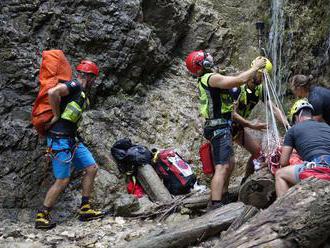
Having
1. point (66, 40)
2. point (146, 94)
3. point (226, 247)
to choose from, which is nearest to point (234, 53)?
point (146, 94)

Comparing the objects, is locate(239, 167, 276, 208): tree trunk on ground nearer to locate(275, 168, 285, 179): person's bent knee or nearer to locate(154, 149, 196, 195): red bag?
locate(275, 168, 285, 179): person's bent knee

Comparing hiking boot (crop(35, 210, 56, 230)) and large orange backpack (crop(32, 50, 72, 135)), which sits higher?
large orange backpack (crop(32, 50, 72, 135))

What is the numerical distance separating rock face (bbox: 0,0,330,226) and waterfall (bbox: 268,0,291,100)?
0.74 ft

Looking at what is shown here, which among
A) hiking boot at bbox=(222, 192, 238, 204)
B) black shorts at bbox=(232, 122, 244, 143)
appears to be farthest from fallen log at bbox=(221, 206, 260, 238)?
black shorts at bbox=(232, 122, 244, 143)

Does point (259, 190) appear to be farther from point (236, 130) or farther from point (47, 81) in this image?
point (47, 81)

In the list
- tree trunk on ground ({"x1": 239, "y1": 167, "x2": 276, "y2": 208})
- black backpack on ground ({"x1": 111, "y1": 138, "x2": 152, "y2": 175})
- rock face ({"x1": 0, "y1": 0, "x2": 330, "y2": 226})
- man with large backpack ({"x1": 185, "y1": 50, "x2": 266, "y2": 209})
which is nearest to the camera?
tree trunk on ground ({"x1": 239, "y1": 167, "x2": 276, "y2": 208})

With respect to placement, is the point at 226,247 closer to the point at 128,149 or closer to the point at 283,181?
Answer: the point at 283,181

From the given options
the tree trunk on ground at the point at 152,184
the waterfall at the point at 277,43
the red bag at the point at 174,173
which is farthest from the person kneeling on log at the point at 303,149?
the waterfall at the point at 277,43

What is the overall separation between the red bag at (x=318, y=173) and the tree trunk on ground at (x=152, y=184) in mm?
2462

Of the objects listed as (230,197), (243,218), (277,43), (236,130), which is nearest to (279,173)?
(243,218)

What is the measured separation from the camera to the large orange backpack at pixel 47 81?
5.79 m

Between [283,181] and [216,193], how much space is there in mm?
959

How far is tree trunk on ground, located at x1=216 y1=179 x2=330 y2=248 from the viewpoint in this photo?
13.0 ft

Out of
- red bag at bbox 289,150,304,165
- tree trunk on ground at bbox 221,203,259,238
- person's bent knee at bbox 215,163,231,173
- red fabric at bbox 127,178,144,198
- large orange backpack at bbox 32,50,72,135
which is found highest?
large orange backpack at bbox 32,50,72,135
